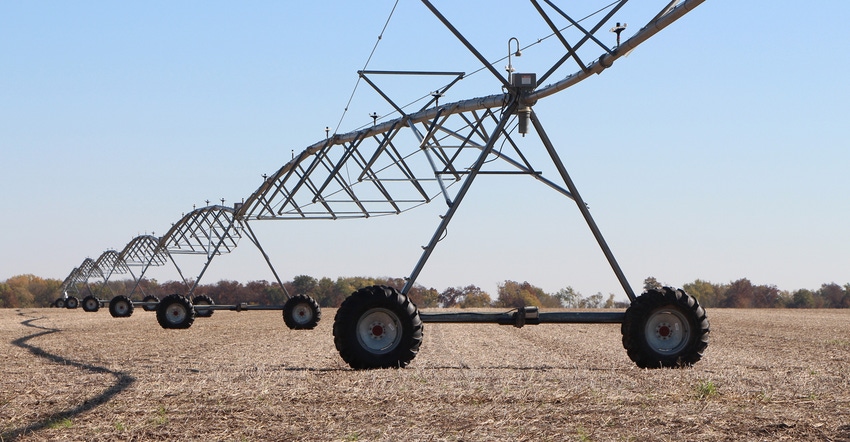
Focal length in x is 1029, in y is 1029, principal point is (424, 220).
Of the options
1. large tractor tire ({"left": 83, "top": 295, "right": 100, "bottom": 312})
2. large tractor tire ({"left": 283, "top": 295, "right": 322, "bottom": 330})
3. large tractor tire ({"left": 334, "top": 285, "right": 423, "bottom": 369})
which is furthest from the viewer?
large tractor tire ({"left": 83, "top": 295, "right": 100, "bottom": 312})

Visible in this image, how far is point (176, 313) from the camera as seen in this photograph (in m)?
27.9

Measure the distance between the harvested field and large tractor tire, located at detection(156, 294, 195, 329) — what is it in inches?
484

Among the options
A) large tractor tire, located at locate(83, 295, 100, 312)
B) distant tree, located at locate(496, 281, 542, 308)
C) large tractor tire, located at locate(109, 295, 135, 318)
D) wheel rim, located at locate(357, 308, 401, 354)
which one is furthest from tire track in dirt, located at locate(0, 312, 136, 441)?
distant tree, located at locate(496, 281, 542, 308)

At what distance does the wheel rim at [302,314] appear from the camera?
26.4 m

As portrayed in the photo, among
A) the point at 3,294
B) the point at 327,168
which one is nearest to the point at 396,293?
the point at 327,168

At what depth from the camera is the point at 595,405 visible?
8.62 meters

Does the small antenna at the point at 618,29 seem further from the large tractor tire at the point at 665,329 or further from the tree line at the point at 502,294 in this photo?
the tree line at the point at 502,294

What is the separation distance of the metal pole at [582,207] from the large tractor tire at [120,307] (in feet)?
103

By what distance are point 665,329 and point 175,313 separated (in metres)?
18.1

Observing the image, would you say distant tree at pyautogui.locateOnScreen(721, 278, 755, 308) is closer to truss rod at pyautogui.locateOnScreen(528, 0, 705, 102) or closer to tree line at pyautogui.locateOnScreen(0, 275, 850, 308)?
tree line at pyautogui.locateOnScreen(0, 275, 850, 308)

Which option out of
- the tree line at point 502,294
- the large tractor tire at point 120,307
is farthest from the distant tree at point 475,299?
the large tractor tire at point 120,307

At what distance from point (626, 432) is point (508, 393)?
206 centimetres

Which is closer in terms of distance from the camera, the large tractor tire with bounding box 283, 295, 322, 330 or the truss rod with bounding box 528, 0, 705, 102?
the truss rod with bounding box 528, 0, 705, 102

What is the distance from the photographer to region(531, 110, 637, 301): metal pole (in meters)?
13.1
